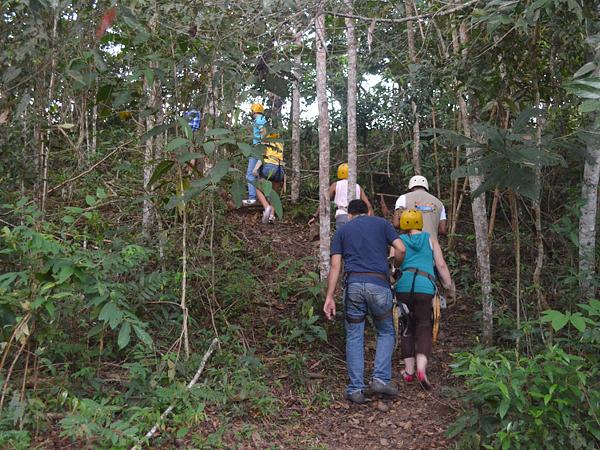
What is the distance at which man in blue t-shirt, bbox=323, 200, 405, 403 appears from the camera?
627 centimetres

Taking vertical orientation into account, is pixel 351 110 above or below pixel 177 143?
above

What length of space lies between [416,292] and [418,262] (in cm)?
28

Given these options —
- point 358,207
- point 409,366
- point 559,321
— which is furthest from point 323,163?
point 559,321

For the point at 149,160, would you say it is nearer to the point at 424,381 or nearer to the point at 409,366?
the point at 409,366

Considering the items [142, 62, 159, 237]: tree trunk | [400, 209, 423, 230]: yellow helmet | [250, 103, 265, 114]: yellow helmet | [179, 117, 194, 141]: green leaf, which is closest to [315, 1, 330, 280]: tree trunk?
[250, 103, 265, 114]: yellow helmet

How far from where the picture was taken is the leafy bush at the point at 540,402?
504 centimetres

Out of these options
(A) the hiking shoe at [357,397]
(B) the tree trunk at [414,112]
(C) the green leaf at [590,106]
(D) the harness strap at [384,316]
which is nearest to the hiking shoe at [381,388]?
(A) the hiking shoe at [357,397]

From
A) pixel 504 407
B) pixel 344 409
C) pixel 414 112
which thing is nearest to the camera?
pixel 504 407

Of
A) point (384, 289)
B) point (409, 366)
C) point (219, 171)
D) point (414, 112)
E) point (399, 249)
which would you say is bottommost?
point (409, 366)

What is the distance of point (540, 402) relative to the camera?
204 inches

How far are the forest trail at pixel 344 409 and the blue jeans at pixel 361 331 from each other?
26 centimetres

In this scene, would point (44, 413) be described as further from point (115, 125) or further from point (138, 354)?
point (115, 125)

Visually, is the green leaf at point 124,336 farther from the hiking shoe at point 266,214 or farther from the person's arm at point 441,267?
the hiking shoe at point 266,214

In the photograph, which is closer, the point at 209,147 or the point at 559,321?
the point at 559,321
